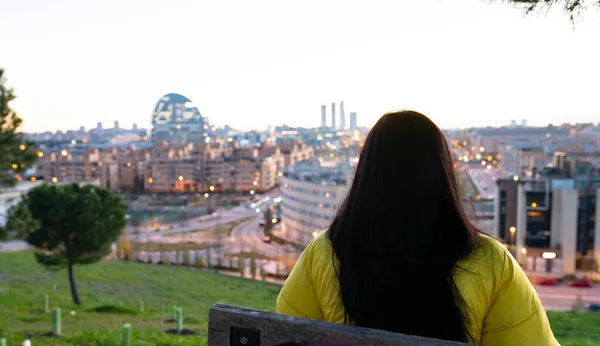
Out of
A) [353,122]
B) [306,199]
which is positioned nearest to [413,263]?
[306,199]

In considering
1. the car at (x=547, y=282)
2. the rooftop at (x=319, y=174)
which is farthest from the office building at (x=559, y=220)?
the rooftop at (x=319, y=174)

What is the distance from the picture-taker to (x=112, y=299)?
10703 millimetres

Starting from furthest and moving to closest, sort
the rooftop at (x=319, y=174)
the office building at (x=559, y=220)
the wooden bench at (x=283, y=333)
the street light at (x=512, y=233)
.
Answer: the rooftop at (x=319, y=174)
the street light at (x=512, y=233)
the office building at (x=559, y=220)
the wooden bench at (x=283, y=333)

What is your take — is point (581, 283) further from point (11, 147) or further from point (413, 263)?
point (413, 263)

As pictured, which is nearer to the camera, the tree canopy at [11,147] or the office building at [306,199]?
the tree canopy at [11,147]

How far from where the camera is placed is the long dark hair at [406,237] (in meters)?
0.99

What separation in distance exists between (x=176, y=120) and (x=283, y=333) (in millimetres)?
105968

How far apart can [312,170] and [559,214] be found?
19.5m

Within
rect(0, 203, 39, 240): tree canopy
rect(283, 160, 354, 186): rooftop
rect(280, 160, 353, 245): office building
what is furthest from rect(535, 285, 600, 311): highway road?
rect(283, 160, 354, 186): rooftop

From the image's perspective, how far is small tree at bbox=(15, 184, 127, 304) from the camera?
8664 millimetres

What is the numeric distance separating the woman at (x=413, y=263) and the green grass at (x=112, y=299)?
3656 mm

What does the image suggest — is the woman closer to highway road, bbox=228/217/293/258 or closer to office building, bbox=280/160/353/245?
highway road, bbox=228/217/293/258

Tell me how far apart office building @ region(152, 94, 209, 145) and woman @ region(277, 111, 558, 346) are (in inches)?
4016

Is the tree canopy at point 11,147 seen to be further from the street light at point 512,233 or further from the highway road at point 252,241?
the highway road at point 252,241
